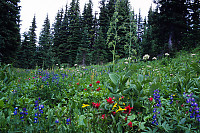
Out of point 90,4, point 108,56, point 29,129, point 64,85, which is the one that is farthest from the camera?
point 90,4

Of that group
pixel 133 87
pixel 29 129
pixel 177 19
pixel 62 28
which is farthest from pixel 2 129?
pixel 62 28

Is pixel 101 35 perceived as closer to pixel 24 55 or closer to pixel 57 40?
pixel 57 40

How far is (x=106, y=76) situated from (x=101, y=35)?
22325 mm

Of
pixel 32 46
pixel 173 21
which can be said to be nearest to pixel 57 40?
pixel 32 46

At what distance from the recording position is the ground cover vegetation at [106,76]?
6.14ft

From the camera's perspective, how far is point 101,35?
84.3ft

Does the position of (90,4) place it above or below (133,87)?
above

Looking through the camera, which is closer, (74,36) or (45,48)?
(74,36)

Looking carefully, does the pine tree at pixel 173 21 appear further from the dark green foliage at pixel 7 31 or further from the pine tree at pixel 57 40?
the pine tree at pixel 57 40

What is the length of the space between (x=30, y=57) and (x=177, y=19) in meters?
32.1

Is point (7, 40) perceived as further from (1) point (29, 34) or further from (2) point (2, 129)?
(1) point (29, 34)

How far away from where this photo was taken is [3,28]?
11.9 metres

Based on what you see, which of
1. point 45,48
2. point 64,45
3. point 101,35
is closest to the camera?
point 101,35

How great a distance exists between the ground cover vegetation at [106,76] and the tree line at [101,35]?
86 millimetres
